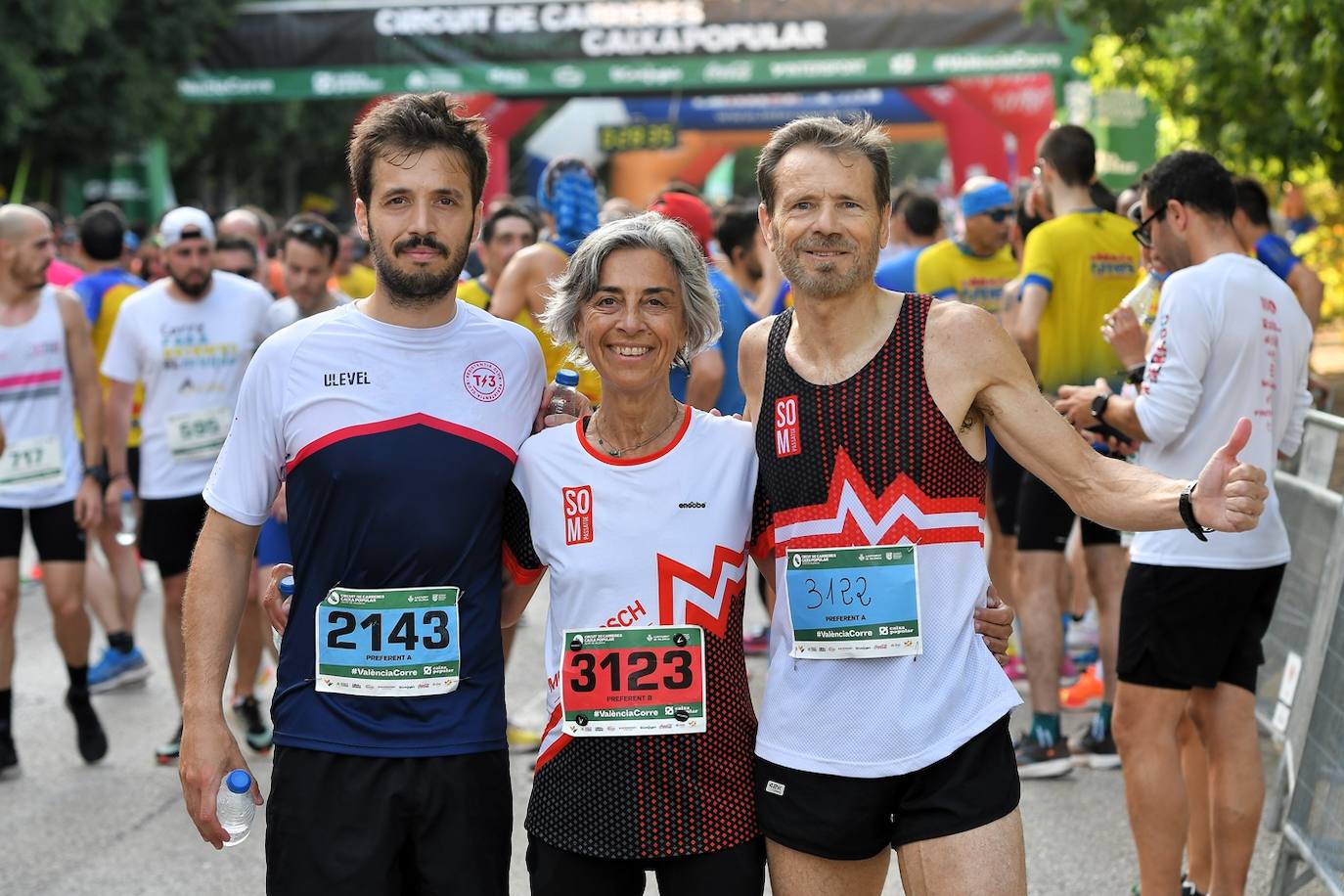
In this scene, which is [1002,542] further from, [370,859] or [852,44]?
[852,44]

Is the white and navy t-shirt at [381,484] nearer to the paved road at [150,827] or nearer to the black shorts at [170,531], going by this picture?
the paved road at [150,827]

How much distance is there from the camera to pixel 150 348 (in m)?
7.07

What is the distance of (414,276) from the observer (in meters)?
3.32

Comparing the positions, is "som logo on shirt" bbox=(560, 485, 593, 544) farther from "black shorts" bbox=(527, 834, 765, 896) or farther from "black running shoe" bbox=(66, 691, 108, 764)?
"black running shoe" bbox=(66, 691, 108, 764)

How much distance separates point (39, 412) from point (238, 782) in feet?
13.9

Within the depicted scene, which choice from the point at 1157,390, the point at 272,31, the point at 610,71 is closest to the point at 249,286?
the point at 1157,390

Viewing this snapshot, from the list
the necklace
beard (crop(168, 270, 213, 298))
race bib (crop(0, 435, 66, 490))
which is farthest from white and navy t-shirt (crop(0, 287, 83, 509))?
the necklace

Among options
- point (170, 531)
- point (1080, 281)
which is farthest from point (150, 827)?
point (1080, 281)

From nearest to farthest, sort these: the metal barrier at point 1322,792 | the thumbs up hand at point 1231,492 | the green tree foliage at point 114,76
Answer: the thumbs up hand at point 1231,492 < the metal barrier at point 1322,792 < the green tree foliage at point 114,76

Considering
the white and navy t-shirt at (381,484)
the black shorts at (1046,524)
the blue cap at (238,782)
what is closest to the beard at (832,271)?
the white and navy t-shirt at (381,484)

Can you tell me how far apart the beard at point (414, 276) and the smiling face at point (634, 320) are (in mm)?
276

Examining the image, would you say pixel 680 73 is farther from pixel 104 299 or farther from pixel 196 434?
pixel 196 434

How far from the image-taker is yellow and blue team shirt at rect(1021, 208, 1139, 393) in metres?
6.72

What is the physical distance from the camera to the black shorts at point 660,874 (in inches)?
124
